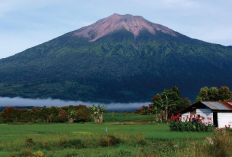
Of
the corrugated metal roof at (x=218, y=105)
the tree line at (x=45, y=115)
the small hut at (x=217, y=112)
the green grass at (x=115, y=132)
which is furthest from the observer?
the tree line at (x=45, y=115)

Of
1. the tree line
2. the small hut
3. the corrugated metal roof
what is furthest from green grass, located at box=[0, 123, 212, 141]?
the tree line

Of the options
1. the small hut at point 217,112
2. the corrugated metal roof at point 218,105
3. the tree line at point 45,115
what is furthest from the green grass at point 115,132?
the tree line at point 45,115

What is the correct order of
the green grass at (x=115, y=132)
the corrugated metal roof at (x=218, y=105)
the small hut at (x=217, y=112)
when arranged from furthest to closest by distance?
the corrugated metal roof at (x=218, y=105), the small hut at (x=217, y=112), the green grass at (x=115, y=132)

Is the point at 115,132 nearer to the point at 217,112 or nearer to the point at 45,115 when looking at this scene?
the point at 217,112

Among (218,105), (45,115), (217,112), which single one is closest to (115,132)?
(217,112)

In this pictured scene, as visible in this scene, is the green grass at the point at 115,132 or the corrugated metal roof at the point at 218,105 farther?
the corrugated metal roof at the point at 218,105

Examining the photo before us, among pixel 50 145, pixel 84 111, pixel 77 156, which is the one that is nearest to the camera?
pixel 77 156

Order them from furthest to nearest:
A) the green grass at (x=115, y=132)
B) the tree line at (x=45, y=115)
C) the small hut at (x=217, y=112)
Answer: the tree line at (x=45, y=115), the small hut at (x=217, y=112), the green grass at (x=115, y=132)

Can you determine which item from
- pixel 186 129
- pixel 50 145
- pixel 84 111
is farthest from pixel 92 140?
pixel 84 111

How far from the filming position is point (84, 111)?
8062 cm

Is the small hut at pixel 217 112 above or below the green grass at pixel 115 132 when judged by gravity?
above

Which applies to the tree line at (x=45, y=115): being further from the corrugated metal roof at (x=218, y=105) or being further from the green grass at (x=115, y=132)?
the corrugated metal roof at (x=218, y=105)

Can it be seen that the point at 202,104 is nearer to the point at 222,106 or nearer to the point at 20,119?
the point at 222,106

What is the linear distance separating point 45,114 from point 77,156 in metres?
63.5
